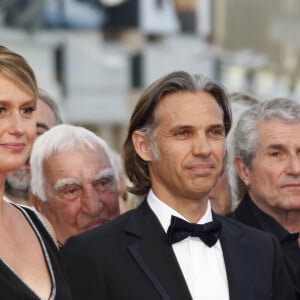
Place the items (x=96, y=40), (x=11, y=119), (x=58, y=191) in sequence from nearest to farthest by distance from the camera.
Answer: (x=11, y=119)
(x=58, y=191)
(x=96, y=40)

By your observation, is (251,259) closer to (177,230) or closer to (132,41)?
(177,230)

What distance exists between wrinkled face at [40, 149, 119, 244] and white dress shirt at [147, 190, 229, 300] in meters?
0.80

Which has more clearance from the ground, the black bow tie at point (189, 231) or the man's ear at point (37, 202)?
the black bow tie at point (189, 231)

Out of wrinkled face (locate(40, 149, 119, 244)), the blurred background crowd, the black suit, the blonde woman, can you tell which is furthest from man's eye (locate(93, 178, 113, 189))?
the blurred background crowd

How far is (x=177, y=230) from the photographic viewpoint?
14.8ft

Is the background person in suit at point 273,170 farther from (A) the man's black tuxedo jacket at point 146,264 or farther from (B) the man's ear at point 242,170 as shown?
(A) the man's black tuxedo jacket at point 146,264

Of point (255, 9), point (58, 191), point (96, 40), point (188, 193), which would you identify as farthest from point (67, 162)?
point (255, 9)

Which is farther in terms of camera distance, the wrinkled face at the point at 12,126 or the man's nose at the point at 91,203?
the man's nose at the point at 91,203

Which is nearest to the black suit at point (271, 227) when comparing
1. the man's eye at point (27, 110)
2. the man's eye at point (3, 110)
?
the man's eye at point (27, 110)

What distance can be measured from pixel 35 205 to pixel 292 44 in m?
38.8

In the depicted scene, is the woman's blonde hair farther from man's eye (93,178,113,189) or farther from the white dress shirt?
man's eye (93,178,113,189)

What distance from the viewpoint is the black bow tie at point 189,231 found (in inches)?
177

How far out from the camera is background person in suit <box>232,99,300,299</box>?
17.7ft

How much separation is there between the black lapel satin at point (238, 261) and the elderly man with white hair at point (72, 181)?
839mm
